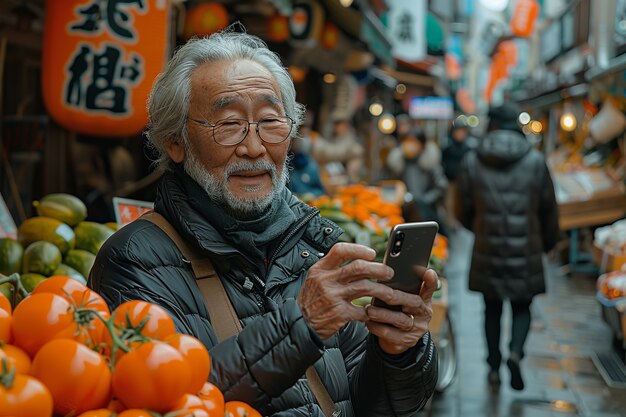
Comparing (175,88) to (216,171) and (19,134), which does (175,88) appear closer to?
(216,171)

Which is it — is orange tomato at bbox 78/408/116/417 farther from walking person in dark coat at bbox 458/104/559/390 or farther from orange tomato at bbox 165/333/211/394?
walking person in dark coat at bbox 458/104/559/390

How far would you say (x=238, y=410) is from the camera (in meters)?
1.87

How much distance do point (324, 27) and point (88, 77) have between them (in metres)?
6.06

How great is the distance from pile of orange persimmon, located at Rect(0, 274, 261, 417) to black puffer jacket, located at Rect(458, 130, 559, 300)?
5.31 metres

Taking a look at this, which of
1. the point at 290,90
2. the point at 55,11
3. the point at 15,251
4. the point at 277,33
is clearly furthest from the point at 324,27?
the point at 290,90

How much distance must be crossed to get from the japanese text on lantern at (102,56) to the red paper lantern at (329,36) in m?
5.70

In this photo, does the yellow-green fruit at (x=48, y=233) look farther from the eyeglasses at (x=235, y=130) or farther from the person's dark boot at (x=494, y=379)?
the person's dark boot at (x=494, y=379)

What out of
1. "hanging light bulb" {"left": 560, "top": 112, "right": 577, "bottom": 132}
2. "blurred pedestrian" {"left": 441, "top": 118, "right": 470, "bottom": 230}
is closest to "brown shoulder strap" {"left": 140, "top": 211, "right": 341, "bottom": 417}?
"blurred pedestrian" {"left": 441, "top": 118, "right": 470, "bottom": 230}

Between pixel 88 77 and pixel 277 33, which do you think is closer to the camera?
pixel 88 77

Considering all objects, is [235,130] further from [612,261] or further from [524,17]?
[524,17]

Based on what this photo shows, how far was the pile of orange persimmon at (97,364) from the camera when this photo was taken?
1567 mm

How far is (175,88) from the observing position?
2389 mm

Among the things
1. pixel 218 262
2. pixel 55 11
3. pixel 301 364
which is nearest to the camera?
pixel 301 364

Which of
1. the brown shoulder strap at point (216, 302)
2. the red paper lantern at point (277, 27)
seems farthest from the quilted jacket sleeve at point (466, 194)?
the brown shoulder strap at point (216, 302)
